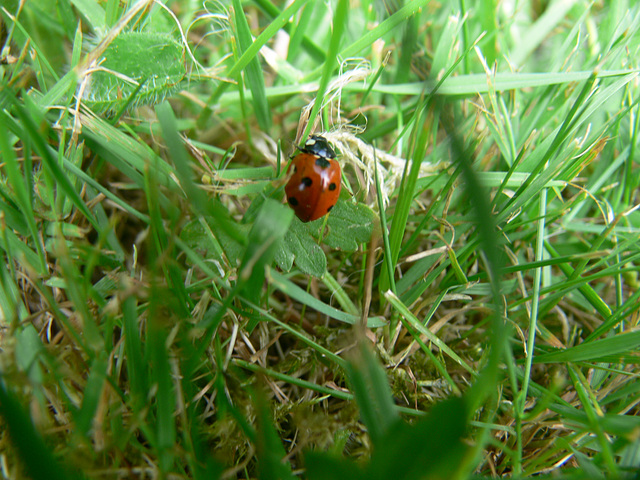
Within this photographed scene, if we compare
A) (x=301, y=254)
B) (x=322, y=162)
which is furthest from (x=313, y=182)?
(x=301, y=254)

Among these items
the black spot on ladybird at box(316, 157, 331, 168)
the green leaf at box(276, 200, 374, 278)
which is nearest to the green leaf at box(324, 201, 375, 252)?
the green leaf at box(276, 200, 374, 278)

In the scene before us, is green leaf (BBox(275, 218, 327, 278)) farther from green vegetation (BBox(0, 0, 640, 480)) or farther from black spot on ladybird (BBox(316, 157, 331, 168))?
black spot on ladybird (BBox(316, 157, 331, 168))

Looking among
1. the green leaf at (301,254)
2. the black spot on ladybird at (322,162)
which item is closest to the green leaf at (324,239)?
the green leaf at (301,254)

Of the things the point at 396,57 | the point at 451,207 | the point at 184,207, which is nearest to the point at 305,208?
the point at 184,207

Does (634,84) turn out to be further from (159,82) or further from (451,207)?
(159,82)

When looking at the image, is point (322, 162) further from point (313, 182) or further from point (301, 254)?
point (301, 254)

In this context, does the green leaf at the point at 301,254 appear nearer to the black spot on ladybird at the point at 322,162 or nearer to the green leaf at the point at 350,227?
the green leaf at the point at 350,227
